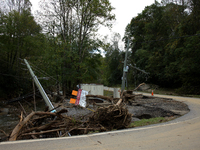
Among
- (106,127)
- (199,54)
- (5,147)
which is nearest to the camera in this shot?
(5,147)

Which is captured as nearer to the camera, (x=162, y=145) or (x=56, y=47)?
(x=162, y=145)

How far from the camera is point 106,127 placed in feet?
21.1

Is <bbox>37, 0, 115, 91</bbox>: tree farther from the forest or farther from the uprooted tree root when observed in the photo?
the uprooted tree root

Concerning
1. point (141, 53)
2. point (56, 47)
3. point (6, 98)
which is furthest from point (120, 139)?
point (141, 53)

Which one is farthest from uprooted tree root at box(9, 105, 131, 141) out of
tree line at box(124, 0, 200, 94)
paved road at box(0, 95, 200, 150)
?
tree line at box(124, 0, 200, 94)

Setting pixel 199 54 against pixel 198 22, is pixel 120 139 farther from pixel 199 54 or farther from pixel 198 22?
pixel 198 22

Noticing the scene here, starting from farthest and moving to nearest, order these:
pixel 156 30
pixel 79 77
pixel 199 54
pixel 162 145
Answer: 1. pixel 156 30
2. pixel 199 54
3. pixel 79 77
4. pixel 162 145

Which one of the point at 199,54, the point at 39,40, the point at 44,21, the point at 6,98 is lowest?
the point at 6,98

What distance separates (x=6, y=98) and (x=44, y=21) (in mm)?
13620

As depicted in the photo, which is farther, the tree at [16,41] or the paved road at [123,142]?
the tree at [16,41]

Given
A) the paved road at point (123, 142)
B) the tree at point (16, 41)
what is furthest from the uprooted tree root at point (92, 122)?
the tree at point (16, 41)

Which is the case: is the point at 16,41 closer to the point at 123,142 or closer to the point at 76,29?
the point at 76,29

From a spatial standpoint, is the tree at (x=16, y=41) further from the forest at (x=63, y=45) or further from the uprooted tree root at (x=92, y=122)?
the uprooted tree root at (x=92, y=122)

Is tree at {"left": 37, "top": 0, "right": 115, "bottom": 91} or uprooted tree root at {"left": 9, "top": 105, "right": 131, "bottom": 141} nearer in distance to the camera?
uprooted tree root at {"left": 9, "top": 105, "right": 131, "bottom": 141}
